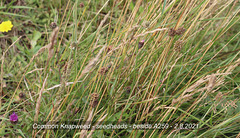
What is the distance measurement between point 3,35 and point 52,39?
1501 mm

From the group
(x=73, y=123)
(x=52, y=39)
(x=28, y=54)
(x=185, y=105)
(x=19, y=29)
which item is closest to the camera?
(x=52, y=39)

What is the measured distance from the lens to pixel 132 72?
1.22m

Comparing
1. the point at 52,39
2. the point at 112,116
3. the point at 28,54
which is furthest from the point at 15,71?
the point at 52,39

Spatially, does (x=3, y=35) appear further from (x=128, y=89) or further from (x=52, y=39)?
(x=52, y=39)

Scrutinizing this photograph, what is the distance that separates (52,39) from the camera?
0.64 m

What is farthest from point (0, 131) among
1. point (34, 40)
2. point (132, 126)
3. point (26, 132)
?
point (34, 40)

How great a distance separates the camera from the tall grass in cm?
98

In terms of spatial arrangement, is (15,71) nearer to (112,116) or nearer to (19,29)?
(19,29)

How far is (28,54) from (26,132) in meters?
0.83

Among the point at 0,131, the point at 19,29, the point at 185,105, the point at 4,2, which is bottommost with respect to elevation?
the point at 0,131

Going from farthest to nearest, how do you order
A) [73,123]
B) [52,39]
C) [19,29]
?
[19,29], [73,123], [52,39]

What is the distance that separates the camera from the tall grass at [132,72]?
98 cm

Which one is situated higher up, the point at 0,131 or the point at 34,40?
the point at 34,40

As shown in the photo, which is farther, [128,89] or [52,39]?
[128,89]
